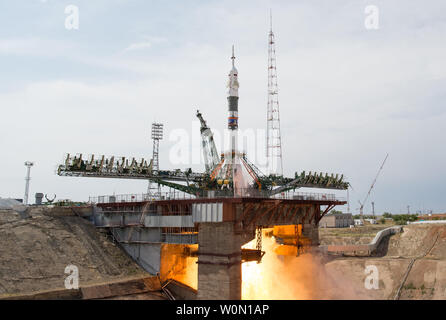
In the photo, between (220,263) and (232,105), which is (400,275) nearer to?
(220,263)

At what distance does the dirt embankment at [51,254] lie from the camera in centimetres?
4641

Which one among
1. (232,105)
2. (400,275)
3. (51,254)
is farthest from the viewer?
(232,105)

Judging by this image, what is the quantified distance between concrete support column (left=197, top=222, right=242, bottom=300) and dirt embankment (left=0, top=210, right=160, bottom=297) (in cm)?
1102

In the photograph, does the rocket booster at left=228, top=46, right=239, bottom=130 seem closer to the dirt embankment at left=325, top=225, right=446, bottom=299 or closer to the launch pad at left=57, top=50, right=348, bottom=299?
the launch pad at left=57, top=50, right=348, bottom=299

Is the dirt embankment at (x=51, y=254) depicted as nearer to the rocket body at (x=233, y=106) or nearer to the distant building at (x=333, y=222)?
the rocket body at (x=233, y=106)

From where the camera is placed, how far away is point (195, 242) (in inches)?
1994

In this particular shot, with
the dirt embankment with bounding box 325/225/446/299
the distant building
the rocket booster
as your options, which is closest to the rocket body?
the rocket booster

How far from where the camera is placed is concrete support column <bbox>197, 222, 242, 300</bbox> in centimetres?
4619

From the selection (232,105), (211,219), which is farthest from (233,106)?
(211,219)

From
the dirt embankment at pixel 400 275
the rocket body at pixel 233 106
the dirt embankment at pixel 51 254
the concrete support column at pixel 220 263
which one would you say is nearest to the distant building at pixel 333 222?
the dirt embankment at pixel 400 275

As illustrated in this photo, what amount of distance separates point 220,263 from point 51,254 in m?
24.2

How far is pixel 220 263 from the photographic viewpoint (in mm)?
46812
